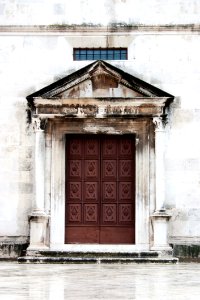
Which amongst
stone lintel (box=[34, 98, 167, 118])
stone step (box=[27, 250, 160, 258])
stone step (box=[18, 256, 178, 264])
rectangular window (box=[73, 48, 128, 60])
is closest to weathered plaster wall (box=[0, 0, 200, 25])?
rectangular window (box=[73, 48, 128, 60])

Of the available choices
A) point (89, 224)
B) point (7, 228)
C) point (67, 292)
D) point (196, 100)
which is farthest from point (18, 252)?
point (67, 292)

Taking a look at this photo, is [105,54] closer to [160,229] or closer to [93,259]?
[160,229]

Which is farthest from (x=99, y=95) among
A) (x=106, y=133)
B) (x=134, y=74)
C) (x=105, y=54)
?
(x=105, y=54)

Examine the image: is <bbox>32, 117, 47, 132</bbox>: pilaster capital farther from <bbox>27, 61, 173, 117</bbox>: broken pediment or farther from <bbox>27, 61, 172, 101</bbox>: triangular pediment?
<bbox>27, 61, 172, 101</bbox>: triangular pediment

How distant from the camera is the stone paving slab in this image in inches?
496

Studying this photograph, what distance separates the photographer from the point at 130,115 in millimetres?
21859

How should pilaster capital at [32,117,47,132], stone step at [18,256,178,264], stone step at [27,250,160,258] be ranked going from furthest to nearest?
1. pilaster capital at [32,117,47,132]
2. stone step at [27,250,160,258]
3. stone step at [18,256,178,264]

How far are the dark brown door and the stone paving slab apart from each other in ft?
9.02

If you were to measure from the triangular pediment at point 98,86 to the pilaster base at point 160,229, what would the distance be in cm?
337

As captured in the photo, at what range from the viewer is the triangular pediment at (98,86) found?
21875 mm

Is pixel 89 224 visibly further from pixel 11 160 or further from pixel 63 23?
pixel 63 23

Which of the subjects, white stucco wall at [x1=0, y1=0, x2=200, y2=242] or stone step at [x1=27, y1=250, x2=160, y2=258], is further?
white stucco wall at [x1=0, y1=0, x2=200, y2=242]

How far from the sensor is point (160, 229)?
2166cm

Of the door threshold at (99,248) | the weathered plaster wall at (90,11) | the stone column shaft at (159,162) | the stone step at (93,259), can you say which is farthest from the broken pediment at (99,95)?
the stone step at (93,259)
